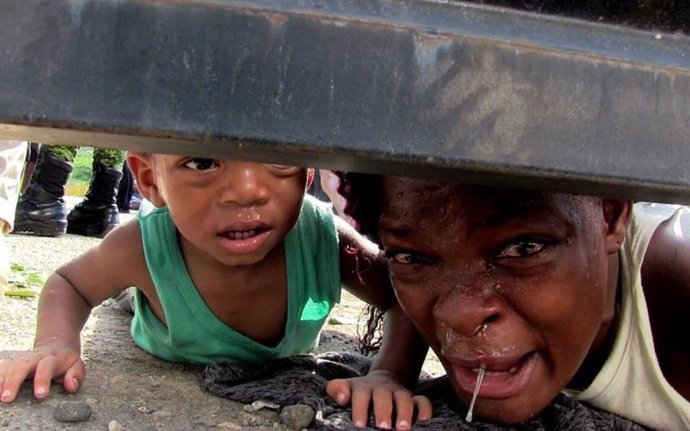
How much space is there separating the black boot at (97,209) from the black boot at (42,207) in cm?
43

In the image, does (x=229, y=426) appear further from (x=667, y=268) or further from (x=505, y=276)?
(x=667, y=268)

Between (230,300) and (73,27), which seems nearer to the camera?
(73,27)

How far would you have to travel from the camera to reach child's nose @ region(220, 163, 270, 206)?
2.10 meters

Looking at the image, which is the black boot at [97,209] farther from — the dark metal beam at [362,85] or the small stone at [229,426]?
the dark metal beam at [362,85]

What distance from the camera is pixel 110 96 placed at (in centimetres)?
63

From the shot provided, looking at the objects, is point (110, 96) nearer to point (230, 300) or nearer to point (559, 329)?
point (559, 329)

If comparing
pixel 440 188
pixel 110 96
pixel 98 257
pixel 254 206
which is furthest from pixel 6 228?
pixel 110 96

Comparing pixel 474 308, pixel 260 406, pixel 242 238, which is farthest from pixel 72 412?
pixel 474 308

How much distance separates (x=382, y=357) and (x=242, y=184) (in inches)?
25.3

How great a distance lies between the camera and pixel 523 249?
1.57 m

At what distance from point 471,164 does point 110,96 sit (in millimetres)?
295

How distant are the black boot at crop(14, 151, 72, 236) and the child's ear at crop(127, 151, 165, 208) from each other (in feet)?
10.3

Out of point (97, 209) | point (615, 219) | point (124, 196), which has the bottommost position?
point (124, 196)

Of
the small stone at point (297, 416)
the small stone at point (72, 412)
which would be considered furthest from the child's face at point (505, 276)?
the small stone at point (72, 412)
